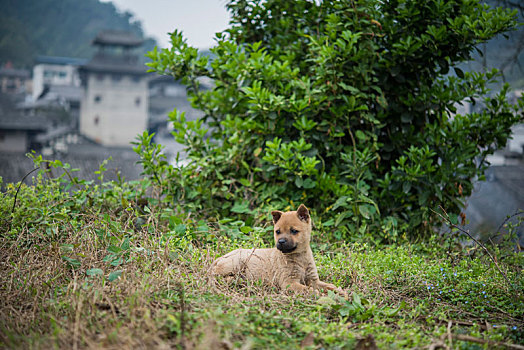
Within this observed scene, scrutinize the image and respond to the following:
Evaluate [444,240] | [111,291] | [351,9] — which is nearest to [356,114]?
[351,9]

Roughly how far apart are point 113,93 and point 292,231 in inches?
1293

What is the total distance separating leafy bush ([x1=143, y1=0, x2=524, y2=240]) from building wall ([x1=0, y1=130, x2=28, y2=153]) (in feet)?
57.9

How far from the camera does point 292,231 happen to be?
3.23 m

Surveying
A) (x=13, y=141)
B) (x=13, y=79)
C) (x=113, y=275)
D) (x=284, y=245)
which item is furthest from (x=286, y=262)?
(x=13, y=79)

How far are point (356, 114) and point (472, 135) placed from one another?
142 centimetres

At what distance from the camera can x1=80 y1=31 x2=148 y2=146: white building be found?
32.6 meters

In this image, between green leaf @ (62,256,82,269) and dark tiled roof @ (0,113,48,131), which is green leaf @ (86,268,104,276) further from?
dark tiled roof @ (0,113,48,131)

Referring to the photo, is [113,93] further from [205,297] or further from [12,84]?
[205,297]

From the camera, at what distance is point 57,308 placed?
2482 millimetres

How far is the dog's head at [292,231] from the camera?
10.3 feet

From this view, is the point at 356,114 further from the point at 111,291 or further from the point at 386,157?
the point at 111,291

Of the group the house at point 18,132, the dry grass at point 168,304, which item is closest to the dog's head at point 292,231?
the dry grass at point 168,304

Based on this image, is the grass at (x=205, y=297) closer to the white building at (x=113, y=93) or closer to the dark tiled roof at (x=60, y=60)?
the white building at (x=113, y=93)

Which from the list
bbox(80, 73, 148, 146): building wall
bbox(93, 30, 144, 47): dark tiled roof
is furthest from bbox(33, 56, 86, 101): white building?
bbox(80, 73, 148, 146): building wall
